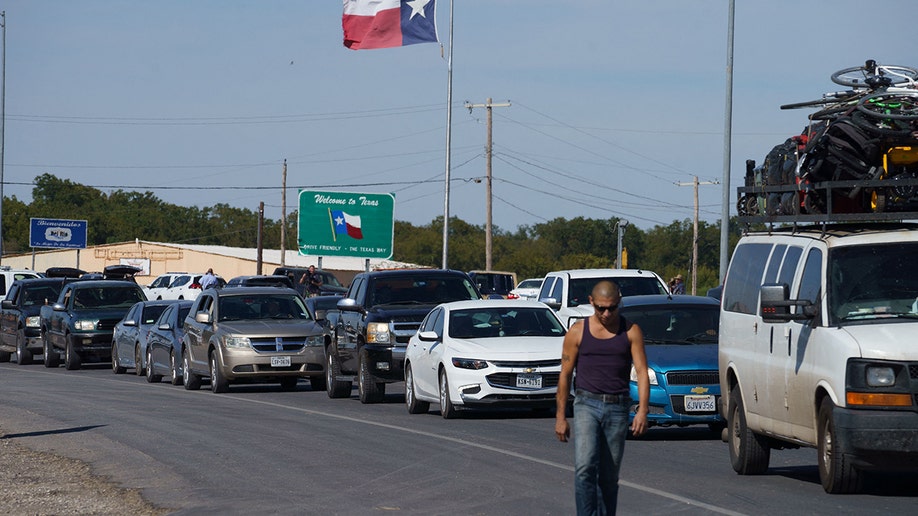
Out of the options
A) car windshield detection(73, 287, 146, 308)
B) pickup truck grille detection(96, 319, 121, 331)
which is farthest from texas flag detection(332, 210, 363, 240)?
pickup truck grille detection(96, 319, 121, 331)

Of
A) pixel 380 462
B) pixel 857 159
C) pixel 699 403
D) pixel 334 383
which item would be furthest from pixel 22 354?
pixel 857 159

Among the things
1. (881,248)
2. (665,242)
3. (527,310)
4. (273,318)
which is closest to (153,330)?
(273,318)

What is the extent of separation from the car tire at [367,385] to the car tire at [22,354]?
1734 cm

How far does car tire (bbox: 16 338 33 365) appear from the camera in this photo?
38.3 metres

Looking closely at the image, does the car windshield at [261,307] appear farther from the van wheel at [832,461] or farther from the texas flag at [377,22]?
the van wheel at [832,461]

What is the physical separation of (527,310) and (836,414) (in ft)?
33.6

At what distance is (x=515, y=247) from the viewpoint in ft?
486

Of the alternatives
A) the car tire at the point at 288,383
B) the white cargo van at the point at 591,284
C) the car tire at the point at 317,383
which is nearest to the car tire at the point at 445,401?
the white cargo van at the point at 591,284

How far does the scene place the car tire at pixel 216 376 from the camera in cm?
2616

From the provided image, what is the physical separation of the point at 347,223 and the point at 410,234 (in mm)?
93946

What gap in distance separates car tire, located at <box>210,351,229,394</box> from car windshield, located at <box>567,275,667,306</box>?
620 centimetres

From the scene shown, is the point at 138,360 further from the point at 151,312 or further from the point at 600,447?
the point at 600,447

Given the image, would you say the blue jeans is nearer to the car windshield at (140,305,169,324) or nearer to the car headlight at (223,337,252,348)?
the car headlight at (223,337,252,348)

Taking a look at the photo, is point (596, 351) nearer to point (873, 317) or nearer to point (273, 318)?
point (873, 317)
